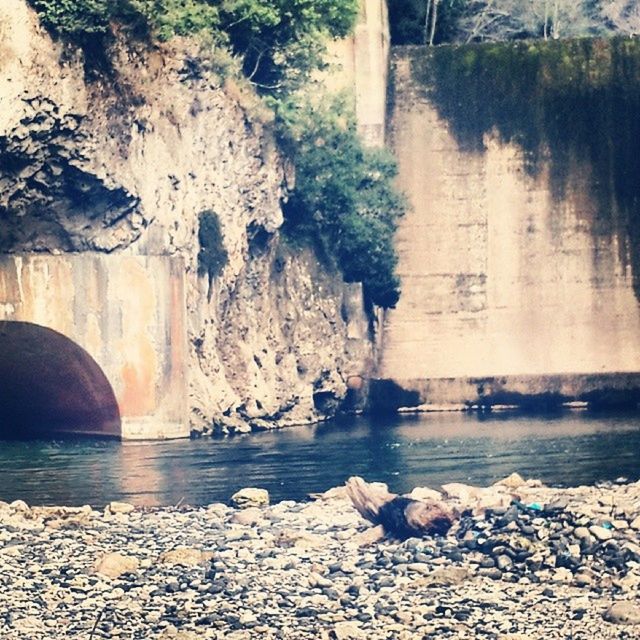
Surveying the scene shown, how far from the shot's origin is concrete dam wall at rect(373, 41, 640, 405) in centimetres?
7206

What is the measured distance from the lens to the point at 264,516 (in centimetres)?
3716

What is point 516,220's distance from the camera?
241ft

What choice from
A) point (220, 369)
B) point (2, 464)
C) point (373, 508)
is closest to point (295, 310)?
point (220, 369)

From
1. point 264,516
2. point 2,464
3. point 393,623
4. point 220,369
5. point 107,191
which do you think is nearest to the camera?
point 393,623

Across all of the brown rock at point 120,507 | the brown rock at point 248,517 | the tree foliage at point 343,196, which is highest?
the tree foliage at point 343,196

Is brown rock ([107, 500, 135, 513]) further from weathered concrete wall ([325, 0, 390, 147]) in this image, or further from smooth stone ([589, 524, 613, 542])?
weathered concrete wall ([325, 0, 390, 147])

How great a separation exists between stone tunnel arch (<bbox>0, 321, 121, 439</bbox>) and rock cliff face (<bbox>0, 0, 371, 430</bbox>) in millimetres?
2247

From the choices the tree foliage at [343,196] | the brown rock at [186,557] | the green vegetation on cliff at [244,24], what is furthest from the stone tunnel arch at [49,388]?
the brown rock at [186,557]

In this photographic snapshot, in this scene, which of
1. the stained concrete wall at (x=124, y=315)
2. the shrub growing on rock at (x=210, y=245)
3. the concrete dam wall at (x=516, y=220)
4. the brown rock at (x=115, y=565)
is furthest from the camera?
the concrete dam wall at (x=516, y=220)

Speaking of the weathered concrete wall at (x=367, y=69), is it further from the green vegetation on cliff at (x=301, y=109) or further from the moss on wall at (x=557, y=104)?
the green vegetation on cliff at (x=301, y=109)

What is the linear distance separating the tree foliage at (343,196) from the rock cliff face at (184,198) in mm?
973

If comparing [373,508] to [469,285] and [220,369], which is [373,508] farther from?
[469,285]

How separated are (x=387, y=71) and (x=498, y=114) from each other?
419 centimetres

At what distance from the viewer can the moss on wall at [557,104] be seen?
7381 cm
